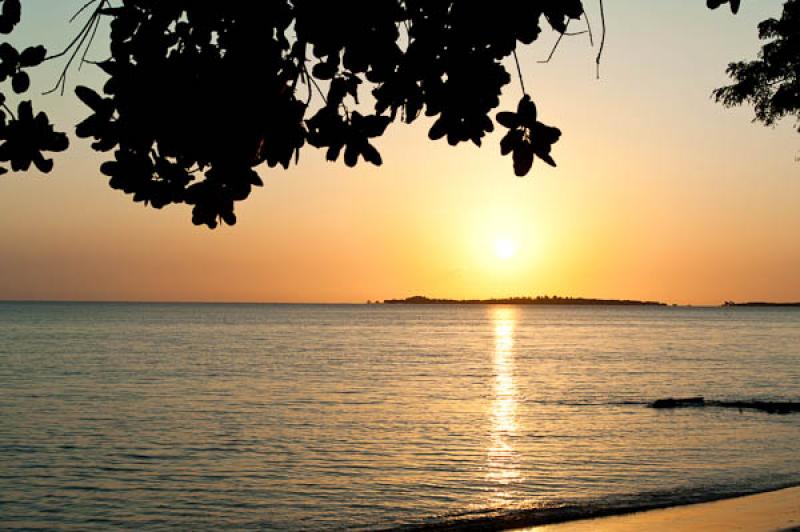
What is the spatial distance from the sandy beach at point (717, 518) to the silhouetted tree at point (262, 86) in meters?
11.5

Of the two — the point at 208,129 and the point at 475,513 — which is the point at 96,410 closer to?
the point at 475,513

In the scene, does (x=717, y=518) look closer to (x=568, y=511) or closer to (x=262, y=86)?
(x=568, y=511)

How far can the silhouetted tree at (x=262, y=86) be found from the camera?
4.48m

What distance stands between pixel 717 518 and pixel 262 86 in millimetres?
13977

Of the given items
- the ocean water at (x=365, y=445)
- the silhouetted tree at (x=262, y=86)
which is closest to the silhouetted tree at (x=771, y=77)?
the ocean water at (x=365, y=445)

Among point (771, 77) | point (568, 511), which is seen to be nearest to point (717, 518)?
point (568, 511)

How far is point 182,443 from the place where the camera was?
28922 millimetres

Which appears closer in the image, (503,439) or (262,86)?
(262,86)

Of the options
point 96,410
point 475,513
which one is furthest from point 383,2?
point 96,410

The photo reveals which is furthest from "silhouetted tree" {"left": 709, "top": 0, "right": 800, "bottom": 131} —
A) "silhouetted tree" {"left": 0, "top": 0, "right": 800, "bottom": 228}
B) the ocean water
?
"silhouetted tree" {"left": 0, "top": 0, "right": 800, "bottom": 228}

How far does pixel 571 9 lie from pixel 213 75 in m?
1.80

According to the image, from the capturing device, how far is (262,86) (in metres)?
4.51

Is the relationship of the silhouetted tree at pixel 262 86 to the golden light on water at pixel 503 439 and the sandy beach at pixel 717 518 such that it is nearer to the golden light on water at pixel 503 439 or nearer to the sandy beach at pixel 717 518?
the sandy beach at pixel 717 518

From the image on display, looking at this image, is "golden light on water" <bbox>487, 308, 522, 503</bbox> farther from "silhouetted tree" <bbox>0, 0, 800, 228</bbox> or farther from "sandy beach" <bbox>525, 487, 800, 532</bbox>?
"silhouetted tree" <bbox>0, 0, 800, 228</bbox>
